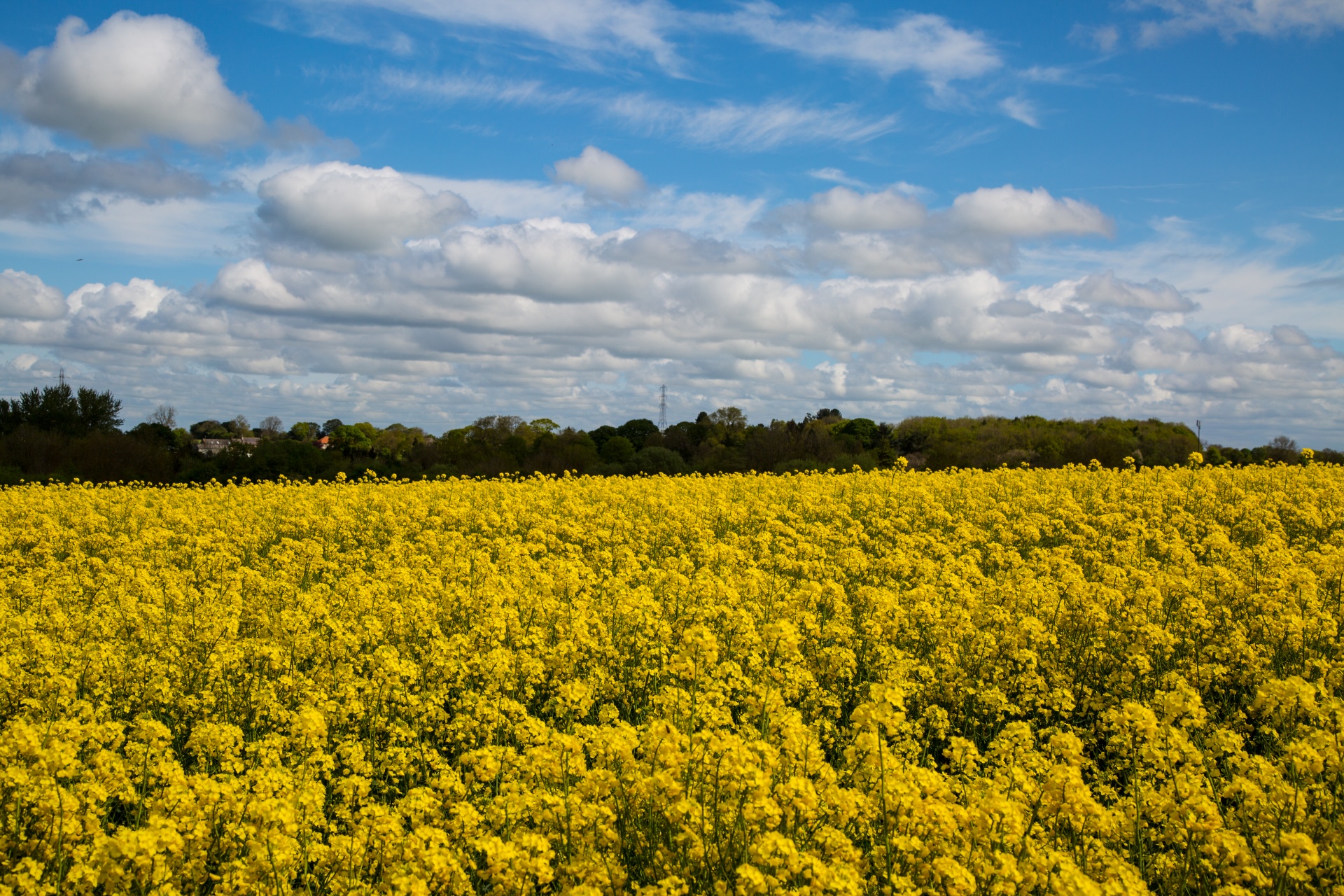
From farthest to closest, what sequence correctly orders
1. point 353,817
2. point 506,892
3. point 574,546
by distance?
point 574,546, point 353,817, point 506,892

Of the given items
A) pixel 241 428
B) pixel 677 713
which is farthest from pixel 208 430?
pixel 677 713

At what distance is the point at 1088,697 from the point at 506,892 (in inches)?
→ 223

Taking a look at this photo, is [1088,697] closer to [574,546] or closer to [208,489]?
[574,546]

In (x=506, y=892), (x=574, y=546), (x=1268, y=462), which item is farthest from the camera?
(x=1268, y=462)

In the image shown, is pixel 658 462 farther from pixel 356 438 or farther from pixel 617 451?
pixel 356 438

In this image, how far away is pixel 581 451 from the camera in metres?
34.3

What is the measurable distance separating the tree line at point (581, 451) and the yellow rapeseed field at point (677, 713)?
13206mm

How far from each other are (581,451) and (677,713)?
2873 centimetres

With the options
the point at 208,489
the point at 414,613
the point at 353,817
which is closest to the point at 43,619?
the point at 414,613

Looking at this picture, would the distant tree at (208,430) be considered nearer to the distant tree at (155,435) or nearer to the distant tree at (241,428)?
the distant tree at (241,428)

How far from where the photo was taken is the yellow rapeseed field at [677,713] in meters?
4.41

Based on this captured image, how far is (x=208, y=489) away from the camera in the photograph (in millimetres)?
21703

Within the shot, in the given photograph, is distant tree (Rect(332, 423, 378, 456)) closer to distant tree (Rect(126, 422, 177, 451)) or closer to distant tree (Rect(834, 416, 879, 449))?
distant tree (Rect(126, 422, 177, 451))

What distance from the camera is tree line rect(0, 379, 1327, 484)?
3078cm
